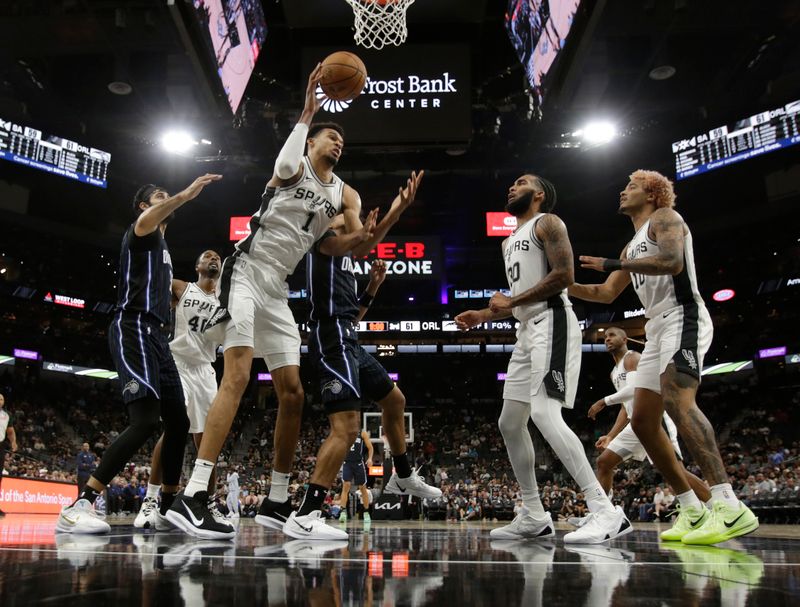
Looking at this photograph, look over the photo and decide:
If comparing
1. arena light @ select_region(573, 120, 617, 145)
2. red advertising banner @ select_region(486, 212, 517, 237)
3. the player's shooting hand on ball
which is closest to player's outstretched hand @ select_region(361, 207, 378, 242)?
the player's shooting hand on ball

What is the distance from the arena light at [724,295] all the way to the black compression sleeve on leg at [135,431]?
28496mm

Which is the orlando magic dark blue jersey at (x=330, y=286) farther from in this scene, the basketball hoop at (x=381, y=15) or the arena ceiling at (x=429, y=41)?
the arena ceiling at (x=429, y=41)

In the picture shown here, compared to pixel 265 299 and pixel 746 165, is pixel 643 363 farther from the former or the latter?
pixel 746 165

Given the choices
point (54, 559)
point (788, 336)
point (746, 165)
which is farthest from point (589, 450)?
point (54, 559)

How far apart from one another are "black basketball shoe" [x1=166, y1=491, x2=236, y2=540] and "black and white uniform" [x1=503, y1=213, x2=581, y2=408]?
→ 6.14 ft

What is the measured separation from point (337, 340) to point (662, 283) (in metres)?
2.08

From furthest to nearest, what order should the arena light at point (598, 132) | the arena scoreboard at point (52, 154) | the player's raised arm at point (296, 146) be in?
1. the arena scoreboard at point (52, 154)
2. the arena light at point (598, 132)
3. the player's raised arm at point (296, 146)

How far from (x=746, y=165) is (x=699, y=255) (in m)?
5.34

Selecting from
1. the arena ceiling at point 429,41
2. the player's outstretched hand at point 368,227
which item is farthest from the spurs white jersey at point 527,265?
the arena ceiling at point 429,41

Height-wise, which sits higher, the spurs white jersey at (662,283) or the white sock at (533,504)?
the spurs white jersey at (662,283)

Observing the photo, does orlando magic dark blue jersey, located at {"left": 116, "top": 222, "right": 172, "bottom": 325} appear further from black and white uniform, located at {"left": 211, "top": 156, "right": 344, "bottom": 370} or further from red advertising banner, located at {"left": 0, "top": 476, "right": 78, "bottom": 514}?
red advertising banner, located at {"left": 0, "top": 476, "right": 78, "bottom": 514}

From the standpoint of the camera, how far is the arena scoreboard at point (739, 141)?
18328 mm

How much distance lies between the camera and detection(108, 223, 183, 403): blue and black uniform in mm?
4301

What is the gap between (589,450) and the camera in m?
Answer: 28.9
